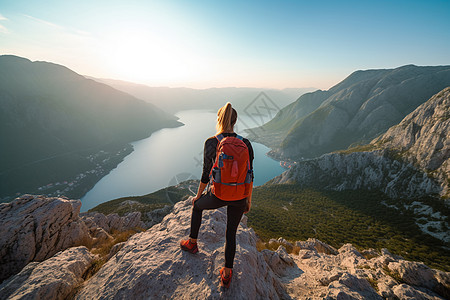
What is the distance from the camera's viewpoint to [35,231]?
708cm

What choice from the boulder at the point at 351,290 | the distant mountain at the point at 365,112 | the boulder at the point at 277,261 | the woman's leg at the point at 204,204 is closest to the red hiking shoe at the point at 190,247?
the woman's leg at the point at 204,204

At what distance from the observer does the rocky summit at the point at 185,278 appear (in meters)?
3.63

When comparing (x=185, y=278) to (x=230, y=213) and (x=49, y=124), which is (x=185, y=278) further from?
(x=49, y=124)

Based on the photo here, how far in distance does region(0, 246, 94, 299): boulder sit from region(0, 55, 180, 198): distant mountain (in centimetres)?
13847

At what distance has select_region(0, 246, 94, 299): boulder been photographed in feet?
11.8

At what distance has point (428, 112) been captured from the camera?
56.9 metres

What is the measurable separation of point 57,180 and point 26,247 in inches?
5369

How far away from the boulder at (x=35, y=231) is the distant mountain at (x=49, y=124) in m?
133

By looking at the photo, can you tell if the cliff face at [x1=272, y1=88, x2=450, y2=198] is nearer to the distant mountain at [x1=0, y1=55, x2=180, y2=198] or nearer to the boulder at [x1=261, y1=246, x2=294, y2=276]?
the boulder at [x1=261, y1=246, x2=294, y2=276]

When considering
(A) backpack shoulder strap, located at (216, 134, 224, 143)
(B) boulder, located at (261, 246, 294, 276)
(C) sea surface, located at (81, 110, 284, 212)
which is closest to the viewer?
(A) backpack shoulder strap, located at (216, 134, 224, 143)

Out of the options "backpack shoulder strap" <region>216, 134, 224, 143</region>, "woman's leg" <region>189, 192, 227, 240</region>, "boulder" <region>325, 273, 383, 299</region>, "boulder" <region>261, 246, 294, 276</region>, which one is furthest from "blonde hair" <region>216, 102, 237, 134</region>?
"boulder" <region>261, 246, 294, 276</region>

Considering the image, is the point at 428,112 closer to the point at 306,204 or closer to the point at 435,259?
the point at 306,204

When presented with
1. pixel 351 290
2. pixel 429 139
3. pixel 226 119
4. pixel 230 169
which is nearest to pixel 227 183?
pixel 230 169

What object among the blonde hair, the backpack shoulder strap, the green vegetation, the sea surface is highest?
the blonde hair
